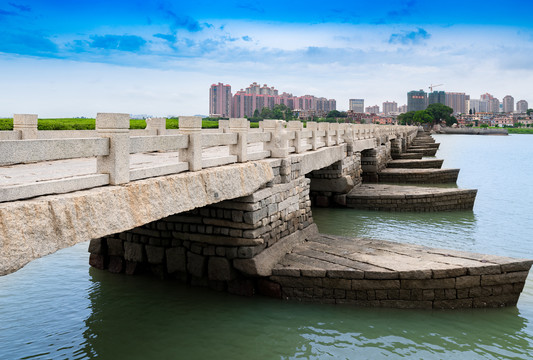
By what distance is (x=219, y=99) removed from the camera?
91.9 meters

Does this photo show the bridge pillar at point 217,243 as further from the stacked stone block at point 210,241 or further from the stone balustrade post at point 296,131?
the stone balustrade post at point 296,131

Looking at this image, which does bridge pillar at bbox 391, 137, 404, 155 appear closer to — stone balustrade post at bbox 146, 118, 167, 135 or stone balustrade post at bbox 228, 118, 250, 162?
stone balustrade post at bbox 146, 118, 167, 135

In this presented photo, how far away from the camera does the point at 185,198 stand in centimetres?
684

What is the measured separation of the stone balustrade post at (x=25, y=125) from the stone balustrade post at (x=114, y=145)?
13.2 feet

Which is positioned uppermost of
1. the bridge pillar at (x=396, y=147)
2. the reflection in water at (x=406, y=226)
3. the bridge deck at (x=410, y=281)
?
the bridge pillar at (x=396, y=147)

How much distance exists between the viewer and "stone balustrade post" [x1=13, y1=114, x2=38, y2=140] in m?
8.95

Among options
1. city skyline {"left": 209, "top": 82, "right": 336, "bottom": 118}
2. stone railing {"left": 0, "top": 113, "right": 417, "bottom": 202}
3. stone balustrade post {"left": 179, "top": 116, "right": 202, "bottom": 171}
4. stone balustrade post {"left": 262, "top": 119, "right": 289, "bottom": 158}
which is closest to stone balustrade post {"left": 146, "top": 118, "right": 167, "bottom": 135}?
stone railing {"left": 0, "top": 113, "right": 417, "bottom": 202}

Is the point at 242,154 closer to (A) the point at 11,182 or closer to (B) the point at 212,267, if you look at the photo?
(B) the point at 212,267

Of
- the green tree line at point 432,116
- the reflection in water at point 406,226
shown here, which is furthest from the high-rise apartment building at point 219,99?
the reflection in water at point 406,226

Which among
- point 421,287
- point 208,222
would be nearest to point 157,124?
point 208,222

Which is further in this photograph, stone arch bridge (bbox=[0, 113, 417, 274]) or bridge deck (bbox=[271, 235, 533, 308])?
bridge deck (bbox=[271, 235, 533, 308])

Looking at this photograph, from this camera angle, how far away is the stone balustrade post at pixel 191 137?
7.13m

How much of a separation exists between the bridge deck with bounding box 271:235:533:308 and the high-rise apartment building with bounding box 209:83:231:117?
81.9 metres

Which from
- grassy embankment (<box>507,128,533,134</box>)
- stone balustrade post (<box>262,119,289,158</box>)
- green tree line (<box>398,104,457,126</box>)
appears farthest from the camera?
grassy embankment (<box>507,128,533,134</box>)
